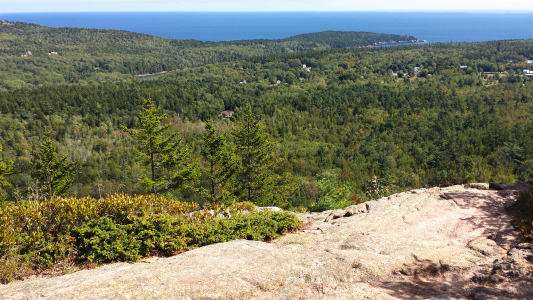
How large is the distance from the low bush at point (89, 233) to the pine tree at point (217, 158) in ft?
41.5

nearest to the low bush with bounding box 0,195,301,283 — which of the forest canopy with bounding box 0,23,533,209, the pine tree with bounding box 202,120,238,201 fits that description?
the forest canopy with bounding box 0,23,533,209

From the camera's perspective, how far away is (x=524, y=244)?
923 centimetres

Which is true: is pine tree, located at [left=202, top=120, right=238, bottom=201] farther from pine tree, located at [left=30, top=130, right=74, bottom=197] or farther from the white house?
the white house

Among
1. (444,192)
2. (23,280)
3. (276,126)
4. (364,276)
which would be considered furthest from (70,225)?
(276,126)

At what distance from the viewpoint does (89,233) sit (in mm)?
8562

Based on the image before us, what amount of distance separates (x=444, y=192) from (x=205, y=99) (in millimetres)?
121707

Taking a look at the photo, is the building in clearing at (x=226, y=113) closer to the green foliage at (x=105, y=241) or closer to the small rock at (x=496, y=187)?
the small rock at (x=496, y=187)

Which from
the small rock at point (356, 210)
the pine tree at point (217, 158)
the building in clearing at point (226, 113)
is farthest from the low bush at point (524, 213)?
the building in clearing at point (226, 113)

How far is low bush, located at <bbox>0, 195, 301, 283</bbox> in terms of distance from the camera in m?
7.93

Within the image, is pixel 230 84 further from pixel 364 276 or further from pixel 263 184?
pixel 364 276

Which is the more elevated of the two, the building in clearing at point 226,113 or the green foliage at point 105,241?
the green foliage at point 105,241

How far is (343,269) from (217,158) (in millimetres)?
15652

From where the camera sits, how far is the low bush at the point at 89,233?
793cm

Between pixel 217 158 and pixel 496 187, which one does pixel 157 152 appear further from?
pixel 496 187
